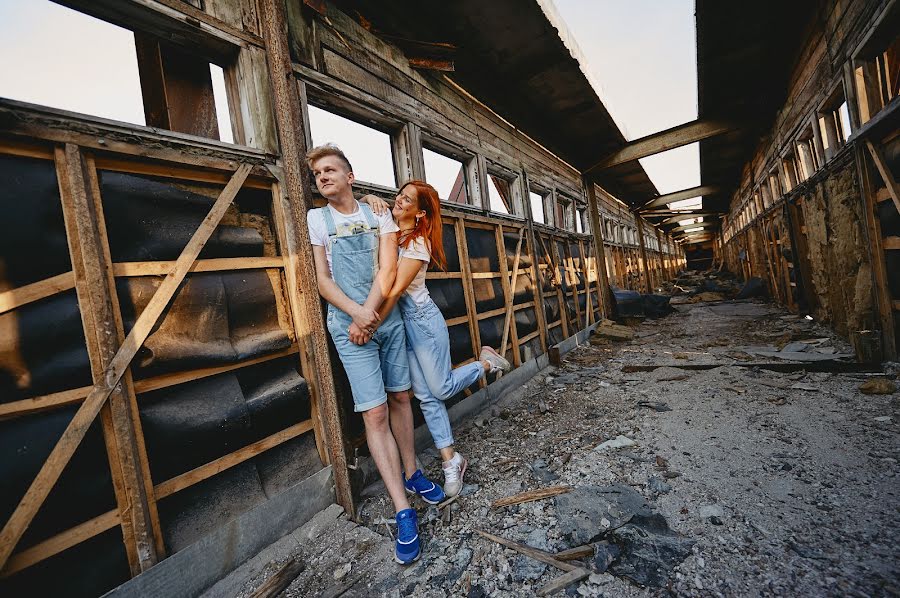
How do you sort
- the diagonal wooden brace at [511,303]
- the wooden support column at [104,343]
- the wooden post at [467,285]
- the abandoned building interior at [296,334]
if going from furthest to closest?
the diagonal wooden brace at [511,303] < the wooden post at [467,285] < the wooden support column at [104,343] < the abandoned building interior at [296,334]

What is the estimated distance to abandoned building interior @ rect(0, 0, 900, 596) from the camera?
1.81 metres

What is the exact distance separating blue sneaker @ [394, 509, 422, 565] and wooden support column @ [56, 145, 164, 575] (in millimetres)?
1406

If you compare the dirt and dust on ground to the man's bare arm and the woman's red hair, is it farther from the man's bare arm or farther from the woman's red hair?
the woman's red hair

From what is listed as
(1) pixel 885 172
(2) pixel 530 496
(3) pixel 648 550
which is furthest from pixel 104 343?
(1) pixel 885 172

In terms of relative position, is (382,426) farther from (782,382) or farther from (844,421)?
(782,382)

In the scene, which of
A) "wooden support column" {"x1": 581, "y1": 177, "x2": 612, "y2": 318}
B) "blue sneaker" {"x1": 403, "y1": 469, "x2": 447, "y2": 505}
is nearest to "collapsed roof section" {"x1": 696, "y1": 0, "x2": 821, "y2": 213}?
"wooden support column" {"x1": 581, "y1": 177, "x2": 612, "y2": 318}

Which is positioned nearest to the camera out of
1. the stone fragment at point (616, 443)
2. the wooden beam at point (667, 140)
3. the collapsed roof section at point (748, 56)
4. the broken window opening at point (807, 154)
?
the stone fragment at point (616, 443)

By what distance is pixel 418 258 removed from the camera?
2652mm

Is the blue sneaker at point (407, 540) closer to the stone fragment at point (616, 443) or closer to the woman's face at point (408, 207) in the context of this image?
the stone fragment at point (616, 443)

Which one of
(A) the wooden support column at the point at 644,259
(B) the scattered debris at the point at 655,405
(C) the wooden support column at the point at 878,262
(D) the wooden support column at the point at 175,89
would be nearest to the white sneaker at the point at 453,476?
(B) the scattered debris at the point at 655,405

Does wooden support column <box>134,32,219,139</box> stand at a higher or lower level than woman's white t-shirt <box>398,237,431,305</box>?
higher

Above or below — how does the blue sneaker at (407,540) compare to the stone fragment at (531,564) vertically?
above

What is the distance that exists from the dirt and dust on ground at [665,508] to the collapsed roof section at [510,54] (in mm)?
5103

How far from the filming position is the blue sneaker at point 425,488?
2775mm
